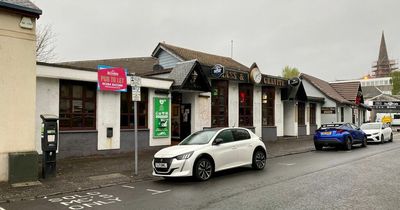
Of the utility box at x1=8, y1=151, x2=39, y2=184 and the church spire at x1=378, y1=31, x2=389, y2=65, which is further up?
the church spire at x1=378, y1=31, x2=389, y2=65

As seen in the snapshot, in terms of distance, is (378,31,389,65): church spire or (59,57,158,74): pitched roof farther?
(378,31,389,65): church spire

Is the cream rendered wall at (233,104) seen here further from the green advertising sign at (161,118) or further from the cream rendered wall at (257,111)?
the green advertising sign at (161,118)

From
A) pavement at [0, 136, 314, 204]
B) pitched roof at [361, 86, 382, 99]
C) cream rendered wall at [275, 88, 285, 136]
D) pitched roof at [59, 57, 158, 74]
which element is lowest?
pavement at [0, 136, 314, 204]

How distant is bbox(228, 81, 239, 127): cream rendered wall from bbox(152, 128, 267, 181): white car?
951 cm

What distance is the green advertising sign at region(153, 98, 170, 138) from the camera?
17.6 meters

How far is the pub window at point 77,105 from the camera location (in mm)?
14500

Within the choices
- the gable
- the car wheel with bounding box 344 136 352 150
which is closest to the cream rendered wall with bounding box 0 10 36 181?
the car wheel with bounding box 344 136 352 150

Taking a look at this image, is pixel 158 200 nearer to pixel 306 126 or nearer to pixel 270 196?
pixel 270 196

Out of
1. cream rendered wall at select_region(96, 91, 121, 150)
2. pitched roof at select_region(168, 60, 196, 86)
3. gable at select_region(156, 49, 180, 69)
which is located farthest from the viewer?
gable at select_region(156, 49, 180, 69)

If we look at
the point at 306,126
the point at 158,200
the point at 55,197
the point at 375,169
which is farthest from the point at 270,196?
the point at 306,126

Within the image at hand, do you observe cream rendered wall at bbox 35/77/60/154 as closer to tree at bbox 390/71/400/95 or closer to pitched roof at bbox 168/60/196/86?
pitched roof at bbox 168/60/196/86

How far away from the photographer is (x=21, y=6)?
10141mm

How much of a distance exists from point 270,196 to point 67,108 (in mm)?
9683

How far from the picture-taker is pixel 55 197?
27.9 ft
